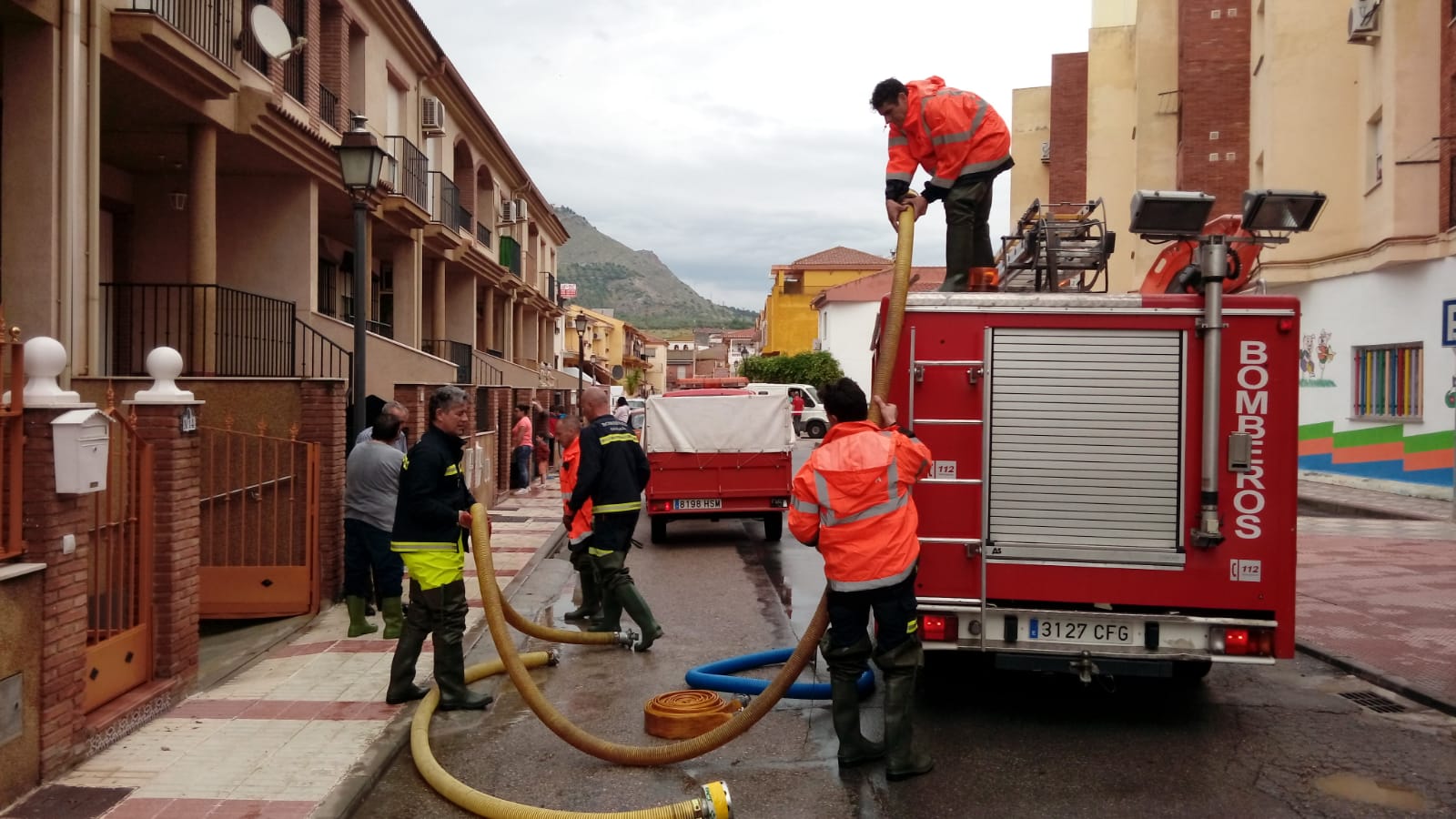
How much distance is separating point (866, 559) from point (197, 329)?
404 inches

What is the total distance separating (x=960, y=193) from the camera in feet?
23.4

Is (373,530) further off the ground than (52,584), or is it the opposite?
(52,584)

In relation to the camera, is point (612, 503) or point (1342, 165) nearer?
point (612, 503)

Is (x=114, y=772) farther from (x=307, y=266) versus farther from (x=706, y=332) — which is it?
(x=706, y=332)

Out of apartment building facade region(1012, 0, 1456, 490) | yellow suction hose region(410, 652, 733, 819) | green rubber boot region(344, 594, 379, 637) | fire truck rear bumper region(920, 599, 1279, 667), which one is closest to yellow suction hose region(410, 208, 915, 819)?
yellow suction hose region(410, 652, 733, 819)

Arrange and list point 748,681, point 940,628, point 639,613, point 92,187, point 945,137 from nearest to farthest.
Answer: point 940,628 → point 748,681 → point 945,137 → point 639,613 → point 92,187

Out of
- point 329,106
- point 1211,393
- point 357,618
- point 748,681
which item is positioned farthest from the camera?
point 329,106

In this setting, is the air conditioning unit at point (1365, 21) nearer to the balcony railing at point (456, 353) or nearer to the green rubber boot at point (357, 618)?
the balcony railing at point (456, 353)

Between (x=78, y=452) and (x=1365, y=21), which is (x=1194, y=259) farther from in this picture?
(x=1365, y=21)

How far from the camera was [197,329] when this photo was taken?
12.8m

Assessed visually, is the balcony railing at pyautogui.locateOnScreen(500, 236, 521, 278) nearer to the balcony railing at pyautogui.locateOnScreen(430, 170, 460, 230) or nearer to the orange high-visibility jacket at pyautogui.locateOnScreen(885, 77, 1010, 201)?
the balcony railing at pyautogui.locateOnScreen(430, 170, 460, 230)

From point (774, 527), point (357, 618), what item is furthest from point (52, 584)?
point (774, 527)

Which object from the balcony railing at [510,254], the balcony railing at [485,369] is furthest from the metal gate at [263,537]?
the balcony railing at [510,254]

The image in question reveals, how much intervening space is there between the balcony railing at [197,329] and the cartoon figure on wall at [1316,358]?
18992 mm
